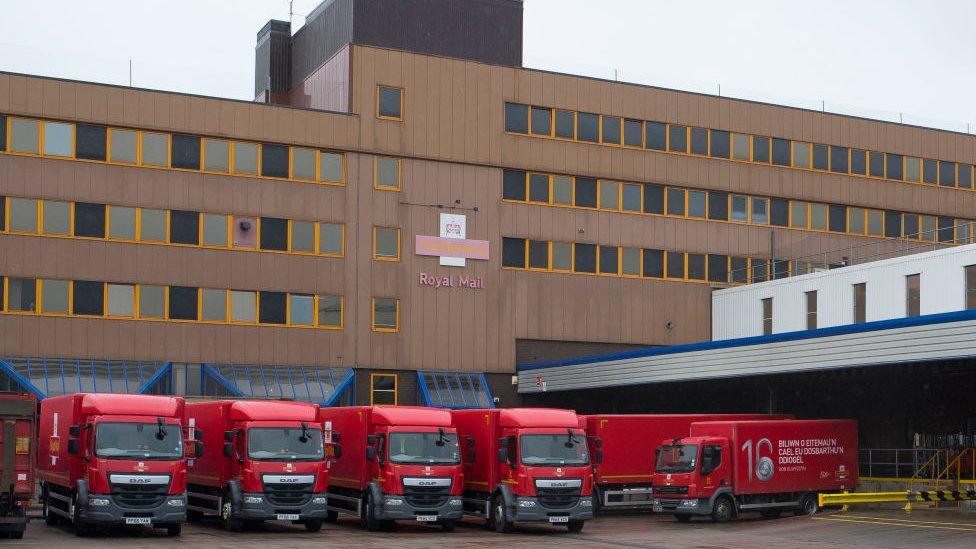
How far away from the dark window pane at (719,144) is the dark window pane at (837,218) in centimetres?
629

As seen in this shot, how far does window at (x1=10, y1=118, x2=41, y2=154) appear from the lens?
4709 centimetres

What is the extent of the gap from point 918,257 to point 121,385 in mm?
29424

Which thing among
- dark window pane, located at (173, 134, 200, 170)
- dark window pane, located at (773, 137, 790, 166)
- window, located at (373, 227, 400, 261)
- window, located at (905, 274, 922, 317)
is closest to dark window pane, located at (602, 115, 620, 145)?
dark window pane, located at (773, 137, 790, 166)

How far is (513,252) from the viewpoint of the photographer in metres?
54.7

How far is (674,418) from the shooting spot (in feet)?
129

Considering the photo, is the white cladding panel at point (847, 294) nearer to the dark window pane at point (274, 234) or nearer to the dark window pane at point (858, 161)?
the dark window pane at point (858, 161)

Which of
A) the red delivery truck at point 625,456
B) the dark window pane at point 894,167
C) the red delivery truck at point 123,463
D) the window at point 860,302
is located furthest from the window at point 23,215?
the dark window pane at point 894,167

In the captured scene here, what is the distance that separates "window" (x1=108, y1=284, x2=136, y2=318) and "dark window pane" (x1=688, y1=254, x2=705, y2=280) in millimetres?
24160

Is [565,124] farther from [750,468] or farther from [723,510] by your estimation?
[723,510]

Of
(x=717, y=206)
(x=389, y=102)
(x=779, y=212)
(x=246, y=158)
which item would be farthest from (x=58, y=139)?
(x=779, y=212)

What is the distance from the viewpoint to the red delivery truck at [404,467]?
31844 millimetres

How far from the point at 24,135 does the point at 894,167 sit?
39503 mm

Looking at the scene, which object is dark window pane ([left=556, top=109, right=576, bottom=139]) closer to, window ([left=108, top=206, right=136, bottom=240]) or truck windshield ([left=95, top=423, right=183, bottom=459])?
window ([left=108, top=206, right=136, bottom=240])

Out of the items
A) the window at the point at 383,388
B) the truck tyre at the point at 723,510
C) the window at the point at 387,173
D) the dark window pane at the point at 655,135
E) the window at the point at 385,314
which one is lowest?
the truck tyre at the point at 723,510
